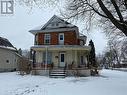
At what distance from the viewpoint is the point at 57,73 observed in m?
31.2

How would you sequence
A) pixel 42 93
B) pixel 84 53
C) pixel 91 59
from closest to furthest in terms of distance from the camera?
pixel 42 93 → pixel 84 53 → pixel 91 59

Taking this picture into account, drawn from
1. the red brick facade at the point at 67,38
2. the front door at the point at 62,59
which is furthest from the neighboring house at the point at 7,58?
the front door at the point at 62,59

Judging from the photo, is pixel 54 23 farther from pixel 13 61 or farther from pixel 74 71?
pixel 13 61

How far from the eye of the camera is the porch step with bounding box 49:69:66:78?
30.3 m

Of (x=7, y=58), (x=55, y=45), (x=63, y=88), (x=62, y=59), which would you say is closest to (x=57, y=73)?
(x=62, y=59)

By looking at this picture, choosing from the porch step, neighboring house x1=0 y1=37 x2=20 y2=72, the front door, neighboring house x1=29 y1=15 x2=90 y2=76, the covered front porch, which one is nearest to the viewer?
the porch step

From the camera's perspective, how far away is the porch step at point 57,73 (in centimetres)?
3034

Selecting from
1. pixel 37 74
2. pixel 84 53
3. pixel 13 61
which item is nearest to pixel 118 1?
pixel 37 74

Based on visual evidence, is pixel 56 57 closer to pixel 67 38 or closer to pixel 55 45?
pixel 55 45

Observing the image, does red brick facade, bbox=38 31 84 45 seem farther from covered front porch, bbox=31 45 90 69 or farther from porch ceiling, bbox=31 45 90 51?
porch ceiling, bbox=31 45 90 51

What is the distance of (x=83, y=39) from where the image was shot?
133 ft

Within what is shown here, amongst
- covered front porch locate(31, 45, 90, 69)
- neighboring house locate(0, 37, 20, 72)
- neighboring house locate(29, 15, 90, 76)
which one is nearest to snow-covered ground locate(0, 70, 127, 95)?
covered front porch locate(31, 45, 90, 69)

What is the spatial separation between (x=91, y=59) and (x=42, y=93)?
107 ft

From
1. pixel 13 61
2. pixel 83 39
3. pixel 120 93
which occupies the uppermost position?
pixel 83 39
